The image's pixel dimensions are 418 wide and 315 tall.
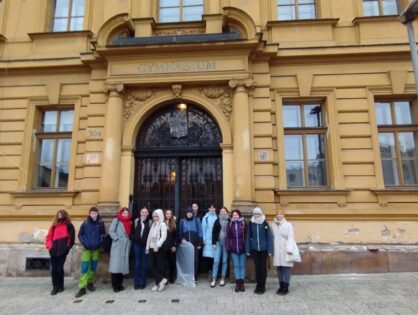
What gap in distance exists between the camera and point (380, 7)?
8.94m

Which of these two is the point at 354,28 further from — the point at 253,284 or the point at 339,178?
the point at 253,284

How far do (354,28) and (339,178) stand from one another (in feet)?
12.9

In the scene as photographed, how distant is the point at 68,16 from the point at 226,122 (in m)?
5.58

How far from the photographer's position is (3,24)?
376 inches

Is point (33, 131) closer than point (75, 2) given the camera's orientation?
Yes

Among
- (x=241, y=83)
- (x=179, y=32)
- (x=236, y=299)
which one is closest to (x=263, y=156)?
(x=241, y=83)

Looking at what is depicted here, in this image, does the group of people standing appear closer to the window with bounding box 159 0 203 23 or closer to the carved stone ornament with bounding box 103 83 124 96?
the carved stone ornament with bounding box 103 83 124 96

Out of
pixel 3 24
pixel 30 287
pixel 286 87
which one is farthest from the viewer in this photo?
pixel 3 24

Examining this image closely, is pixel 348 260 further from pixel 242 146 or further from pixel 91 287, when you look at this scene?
pixel 91 287

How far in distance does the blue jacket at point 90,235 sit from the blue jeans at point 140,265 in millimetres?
747

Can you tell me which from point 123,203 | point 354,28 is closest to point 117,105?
point 123,203

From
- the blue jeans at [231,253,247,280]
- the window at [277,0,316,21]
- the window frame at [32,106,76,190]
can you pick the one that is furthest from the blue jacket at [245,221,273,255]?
the window at [277,0,316,21]

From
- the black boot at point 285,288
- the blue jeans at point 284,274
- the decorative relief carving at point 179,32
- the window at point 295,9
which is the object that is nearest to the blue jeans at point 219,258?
the blue jeans at point 284,274

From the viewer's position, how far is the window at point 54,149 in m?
8.77
